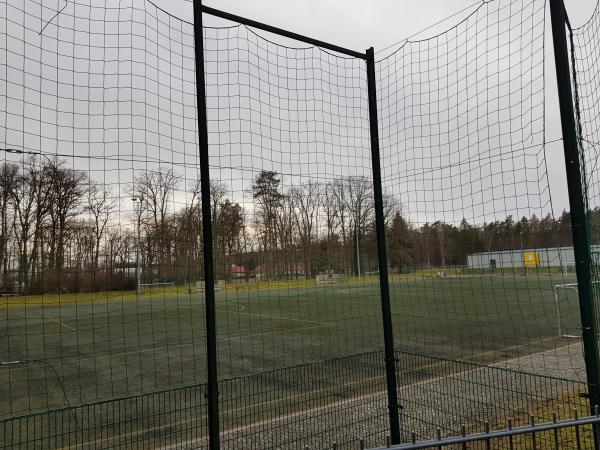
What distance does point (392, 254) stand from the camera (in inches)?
220

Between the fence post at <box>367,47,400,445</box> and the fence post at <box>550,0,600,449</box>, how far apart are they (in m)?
1.50

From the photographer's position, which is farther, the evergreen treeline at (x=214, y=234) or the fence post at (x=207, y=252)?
the evergreen treeline at (x=214, y=234)

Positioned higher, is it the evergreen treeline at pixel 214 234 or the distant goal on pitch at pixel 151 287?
the evergreen treeline at pixel 214 234

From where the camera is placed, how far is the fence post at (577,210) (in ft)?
11.1

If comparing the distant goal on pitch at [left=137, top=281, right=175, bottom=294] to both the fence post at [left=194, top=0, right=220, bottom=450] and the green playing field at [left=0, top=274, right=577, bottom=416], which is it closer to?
the green playing field at [left=0, top=274, right=577, bottom=416]

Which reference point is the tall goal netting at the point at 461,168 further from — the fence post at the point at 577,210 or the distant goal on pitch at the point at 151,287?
the distant goal on pitch at the point at 151,287

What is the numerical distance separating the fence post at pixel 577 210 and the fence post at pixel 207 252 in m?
2.74

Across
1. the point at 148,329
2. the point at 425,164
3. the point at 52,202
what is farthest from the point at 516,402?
the point at 148,329

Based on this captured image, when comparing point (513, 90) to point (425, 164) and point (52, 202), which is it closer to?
point (425, 164)

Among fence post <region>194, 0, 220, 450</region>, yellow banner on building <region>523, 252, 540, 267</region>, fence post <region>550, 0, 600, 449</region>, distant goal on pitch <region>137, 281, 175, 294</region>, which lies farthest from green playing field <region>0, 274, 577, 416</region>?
fence post <region>550, 0, 600, 449</region>

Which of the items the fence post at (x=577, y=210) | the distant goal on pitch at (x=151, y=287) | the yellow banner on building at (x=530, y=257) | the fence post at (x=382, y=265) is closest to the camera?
the fence post at (x=577, y=210)

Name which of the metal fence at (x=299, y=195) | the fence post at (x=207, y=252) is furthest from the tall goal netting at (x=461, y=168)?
the fence post at (x=207, y=252)

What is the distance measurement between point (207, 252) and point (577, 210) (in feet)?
9.21

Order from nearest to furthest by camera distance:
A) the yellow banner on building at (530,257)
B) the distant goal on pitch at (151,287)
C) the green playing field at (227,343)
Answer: the yellow banner on building at (530,257) → the distant goal on pitch at (151,287) → the green playing field at (227,343)
